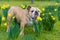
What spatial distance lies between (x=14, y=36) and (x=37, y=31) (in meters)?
0.81

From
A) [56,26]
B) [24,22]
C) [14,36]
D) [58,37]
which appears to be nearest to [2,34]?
[24,22]

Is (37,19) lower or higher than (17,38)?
higher

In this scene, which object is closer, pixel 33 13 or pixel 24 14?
pixel 33 13

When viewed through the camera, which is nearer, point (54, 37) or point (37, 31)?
point (37, 31)

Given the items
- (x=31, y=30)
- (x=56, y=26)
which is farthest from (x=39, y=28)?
(x=56, y=26)

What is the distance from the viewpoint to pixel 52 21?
6125mm

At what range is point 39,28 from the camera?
5.54m

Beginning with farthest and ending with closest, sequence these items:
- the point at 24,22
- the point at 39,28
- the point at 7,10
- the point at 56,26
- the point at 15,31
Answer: the point at 56,26
the point at 7,10
the point at 24,22
the point at 39,28
the point at 15,31

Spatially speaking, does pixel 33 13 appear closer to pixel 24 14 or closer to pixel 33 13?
pixel 33 13

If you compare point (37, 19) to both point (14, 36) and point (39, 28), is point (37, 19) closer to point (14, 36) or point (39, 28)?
point (39, 28)

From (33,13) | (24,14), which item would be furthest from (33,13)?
(24,14)

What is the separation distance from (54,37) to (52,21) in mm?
467

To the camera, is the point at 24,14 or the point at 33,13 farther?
the point at 24,14

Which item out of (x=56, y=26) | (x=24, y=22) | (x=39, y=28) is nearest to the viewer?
(x=39, y=28)
